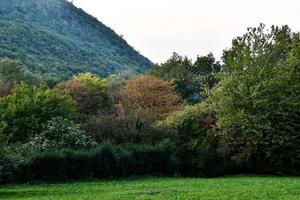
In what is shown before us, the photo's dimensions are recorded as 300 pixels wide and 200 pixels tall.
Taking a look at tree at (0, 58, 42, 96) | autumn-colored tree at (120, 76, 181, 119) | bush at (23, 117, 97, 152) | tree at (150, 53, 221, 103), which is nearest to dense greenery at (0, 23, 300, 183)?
bush at (23, 117, 97, 152)

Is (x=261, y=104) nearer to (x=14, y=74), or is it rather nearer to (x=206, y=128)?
(x=206, y=128)

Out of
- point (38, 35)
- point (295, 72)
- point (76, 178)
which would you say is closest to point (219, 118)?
point (295, 72)

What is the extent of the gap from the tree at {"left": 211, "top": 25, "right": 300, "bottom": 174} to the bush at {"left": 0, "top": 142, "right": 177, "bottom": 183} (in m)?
6.30

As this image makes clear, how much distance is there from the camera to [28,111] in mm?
55469

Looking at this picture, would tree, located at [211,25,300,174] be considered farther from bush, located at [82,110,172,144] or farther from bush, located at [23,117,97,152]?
bush, located at [23,117,97,152]

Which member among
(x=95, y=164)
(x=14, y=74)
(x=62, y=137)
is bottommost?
(x=95, y=164)

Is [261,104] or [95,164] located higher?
[261,104]

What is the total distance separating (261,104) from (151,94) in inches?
1141

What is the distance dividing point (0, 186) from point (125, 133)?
1836cm

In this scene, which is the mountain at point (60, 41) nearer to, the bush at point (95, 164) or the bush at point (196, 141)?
the bush at point (196, 141)

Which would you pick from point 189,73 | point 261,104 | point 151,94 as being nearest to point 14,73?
point 151,94

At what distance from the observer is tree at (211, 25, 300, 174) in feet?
176

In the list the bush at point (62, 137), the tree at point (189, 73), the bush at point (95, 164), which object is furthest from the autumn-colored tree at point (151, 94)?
the bush at point (62, 137)

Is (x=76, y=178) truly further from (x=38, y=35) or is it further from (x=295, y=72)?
(x=38, y=35)
